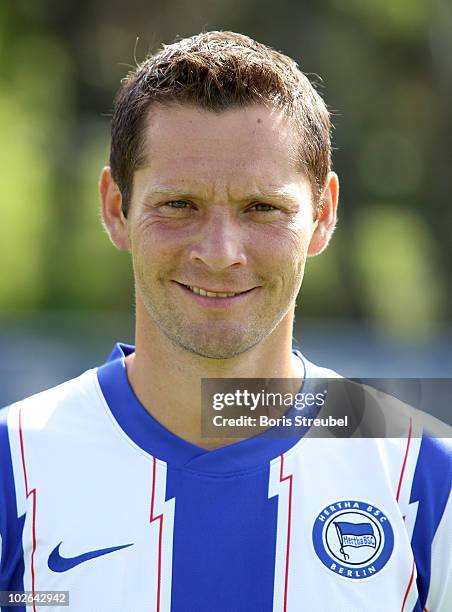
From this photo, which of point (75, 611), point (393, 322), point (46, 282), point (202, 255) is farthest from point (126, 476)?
point (393, 322)

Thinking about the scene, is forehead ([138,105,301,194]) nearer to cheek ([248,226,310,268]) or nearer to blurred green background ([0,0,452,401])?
cheek ([248,226,310,268])

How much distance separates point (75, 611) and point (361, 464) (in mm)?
769

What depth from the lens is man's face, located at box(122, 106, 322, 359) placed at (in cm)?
255

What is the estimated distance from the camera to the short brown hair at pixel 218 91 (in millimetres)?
2684

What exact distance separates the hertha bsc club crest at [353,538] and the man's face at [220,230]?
463 millimetres

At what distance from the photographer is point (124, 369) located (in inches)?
112

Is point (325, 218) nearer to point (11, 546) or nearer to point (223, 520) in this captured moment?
point (223, 520)

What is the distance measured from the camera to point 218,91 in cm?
265

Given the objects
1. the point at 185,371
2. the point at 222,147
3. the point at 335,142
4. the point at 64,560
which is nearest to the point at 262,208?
the point at 222,147

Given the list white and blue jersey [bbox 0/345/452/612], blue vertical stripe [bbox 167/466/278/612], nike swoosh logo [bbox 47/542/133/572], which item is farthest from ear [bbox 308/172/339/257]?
nike swoosh logo [bbox 47/542/133/572]

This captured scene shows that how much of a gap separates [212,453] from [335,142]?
17.3 metres

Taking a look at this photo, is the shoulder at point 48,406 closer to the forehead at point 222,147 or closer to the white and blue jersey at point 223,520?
the white and blue jersey at point 223,520

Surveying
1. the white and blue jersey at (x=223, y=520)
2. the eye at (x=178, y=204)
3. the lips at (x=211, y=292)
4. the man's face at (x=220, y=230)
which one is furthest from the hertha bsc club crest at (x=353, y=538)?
the eye at (x=178, y=204)

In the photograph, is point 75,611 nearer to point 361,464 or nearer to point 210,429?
point 210,429
